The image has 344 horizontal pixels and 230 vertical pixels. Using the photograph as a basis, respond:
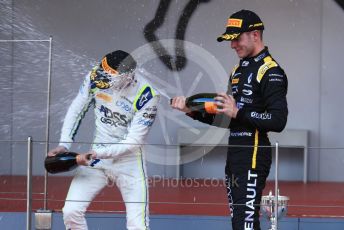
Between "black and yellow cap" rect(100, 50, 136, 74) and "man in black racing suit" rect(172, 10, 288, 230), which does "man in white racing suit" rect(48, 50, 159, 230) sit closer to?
Answer: "black and yellow cap" rect(100, 50, 136, 74)

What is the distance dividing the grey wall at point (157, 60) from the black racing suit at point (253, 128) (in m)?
3.24

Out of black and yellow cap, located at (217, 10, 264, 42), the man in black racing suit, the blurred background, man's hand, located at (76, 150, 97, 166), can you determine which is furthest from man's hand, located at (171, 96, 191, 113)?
the blurred background

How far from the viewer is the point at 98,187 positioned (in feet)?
13.6

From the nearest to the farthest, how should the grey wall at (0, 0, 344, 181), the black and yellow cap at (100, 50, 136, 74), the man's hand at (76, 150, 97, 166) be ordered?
1. the man's hand at (76, 150, 97, 166)
2. the black and yellow cap at (100, 50, 136, 74)
3. the grey wall at (0, 0, 344, 181)

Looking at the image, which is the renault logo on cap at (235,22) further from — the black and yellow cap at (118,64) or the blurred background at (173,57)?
the blurred background at (173,57)

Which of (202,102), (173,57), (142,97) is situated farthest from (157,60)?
(202,102)

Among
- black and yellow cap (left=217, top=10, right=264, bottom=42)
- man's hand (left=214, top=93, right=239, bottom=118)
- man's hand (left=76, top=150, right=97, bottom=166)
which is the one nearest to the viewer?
man's hand (left=214, top=93, right=239, bottom=118)

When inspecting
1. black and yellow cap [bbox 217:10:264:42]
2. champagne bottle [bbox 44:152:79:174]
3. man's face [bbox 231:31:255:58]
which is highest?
black and yellow cap [bbox 217:10:264:42]

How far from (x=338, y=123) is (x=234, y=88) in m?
3.47

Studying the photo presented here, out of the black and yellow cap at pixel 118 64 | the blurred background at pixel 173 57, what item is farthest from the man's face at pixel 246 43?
the blurred background at pixel 173 57

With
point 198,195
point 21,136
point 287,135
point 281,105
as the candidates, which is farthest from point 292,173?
point 281,105

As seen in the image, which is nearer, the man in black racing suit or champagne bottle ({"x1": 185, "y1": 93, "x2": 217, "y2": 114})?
the man in black racing suit

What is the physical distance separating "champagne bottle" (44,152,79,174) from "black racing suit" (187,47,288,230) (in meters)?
0.87

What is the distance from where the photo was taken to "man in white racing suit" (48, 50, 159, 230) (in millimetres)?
4059
